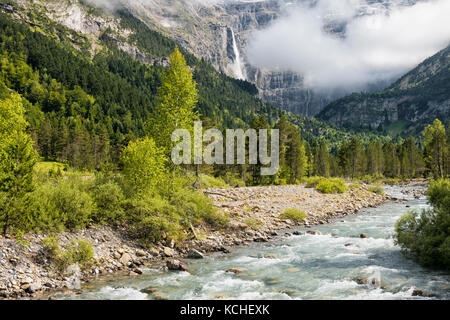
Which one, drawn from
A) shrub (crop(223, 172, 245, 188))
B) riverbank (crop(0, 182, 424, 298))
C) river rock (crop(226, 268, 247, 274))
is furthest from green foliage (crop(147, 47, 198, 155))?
shrub (crop(223, 172, 245, 188))

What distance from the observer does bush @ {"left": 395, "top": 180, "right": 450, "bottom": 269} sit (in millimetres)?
14508

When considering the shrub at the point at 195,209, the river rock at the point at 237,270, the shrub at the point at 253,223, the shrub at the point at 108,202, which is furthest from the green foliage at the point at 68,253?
the shrub at the point at 253,223

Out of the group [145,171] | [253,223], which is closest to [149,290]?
[145,171]

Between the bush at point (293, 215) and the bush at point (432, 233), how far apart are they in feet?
38.6

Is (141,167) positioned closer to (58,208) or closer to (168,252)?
(58,208)

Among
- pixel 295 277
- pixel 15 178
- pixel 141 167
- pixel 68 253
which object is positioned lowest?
pixel 295 277

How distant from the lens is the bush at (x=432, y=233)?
47.6 feet

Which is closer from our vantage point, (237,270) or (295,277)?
(295,277)

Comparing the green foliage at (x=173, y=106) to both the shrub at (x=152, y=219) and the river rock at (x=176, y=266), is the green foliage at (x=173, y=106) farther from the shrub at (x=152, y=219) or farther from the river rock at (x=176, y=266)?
the river rock at (x=176, y=266)

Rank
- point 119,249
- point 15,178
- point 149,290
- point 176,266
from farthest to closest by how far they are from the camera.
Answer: point 119,249, point 176,266, point 15,178, point 149,290

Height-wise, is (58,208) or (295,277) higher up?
(58,208)

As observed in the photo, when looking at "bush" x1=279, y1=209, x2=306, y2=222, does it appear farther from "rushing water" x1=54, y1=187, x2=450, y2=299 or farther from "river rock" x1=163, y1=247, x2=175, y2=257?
"river rock" x1=163, y1=247, x2=175, y2=257

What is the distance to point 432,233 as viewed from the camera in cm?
1513
